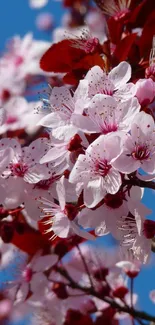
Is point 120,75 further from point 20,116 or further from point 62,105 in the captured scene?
point 20,116

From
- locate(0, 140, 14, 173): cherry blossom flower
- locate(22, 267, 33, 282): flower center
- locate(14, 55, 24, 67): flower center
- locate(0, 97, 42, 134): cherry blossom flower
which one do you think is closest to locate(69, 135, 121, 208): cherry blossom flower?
locate(0, 140, 14, 173): cherry blossom flower

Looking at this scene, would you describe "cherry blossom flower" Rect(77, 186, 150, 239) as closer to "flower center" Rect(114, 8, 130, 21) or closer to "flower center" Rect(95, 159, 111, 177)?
"flower center" Rect(95, 159, 111, 177)

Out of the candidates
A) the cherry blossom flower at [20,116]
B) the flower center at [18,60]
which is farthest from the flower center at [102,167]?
the flower center at [18,60]

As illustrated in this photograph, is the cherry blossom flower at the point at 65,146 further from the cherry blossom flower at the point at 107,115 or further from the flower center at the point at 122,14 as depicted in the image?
the flower center at the point at 122,14

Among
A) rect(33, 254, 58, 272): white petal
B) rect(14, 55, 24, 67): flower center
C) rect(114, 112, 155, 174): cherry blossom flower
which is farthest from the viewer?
rect(14, 55, 24, 67): flower center

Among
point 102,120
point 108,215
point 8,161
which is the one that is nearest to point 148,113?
point 102,120

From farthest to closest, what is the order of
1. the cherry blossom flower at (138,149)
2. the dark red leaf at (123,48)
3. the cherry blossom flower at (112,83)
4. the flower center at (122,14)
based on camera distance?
the flower center at (122,14)
the dark red leaf at (123,48)
the cherry blossom flower at (112,83)
the cherry blossom flower at (138,149)

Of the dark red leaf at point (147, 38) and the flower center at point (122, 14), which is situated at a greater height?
the flower center at point (122, 14)

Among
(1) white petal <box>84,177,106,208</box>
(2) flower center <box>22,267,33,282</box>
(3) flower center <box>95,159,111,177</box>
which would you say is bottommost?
(2) flower center <box>22,267,33,282</box>

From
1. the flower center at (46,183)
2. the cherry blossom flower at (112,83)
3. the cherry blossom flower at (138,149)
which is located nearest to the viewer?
the cherry blossom flower at (138,149)

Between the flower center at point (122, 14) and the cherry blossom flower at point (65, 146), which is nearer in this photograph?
the cherry blossom flower at point (65, 146)
